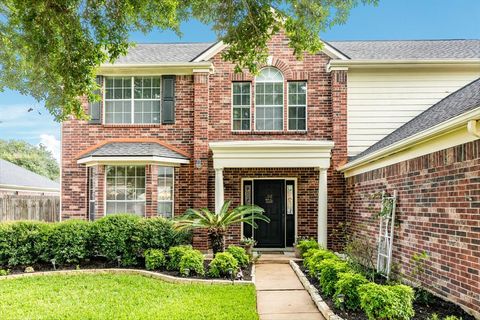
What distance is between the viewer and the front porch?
37.1 ft

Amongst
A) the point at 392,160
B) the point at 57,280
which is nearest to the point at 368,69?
the point at 392,160

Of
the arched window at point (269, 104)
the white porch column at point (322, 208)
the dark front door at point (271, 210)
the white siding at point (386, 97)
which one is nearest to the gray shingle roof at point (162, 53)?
→ the arched window at point (269, 104)

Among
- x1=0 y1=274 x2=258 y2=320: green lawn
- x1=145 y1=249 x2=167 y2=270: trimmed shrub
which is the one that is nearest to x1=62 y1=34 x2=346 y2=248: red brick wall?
x1=145 y1=249 x2=167 y2=270: trimmed shrub

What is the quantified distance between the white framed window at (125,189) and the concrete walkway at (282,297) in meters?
4.25

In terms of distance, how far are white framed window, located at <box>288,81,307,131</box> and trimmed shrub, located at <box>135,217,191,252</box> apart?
4.88 meters

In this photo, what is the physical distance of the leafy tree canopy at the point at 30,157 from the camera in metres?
38.0

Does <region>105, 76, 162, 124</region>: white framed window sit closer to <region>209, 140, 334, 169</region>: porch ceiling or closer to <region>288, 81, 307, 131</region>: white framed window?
<region>209, 140, 334, 169</region>: porch ceiling

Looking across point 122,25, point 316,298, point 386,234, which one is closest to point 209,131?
point 122,25

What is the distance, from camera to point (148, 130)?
41.0 ft

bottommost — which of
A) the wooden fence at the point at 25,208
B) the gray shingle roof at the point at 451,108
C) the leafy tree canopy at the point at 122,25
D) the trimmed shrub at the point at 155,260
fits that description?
the trimmed shrub at the point at 155,260

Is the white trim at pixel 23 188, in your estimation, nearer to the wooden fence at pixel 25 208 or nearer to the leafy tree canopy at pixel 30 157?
the wooden fence at pixel 25 208

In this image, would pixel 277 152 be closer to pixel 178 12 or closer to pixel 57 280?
pixel 178 12

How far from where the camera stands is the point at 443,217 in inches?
236

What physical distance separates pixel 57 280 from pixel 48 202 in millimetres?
7190
